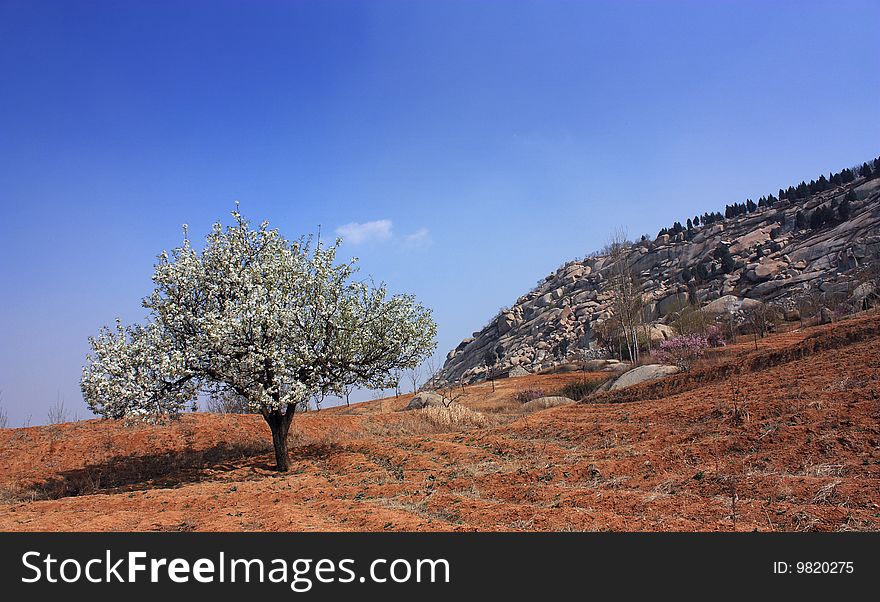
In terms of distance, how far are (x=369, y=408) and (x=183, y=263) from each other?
24883mm

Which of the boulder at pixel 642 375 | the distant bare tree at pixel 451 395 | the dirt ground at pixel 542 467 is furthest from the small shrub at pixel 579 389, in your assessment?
the dirt ground at pixel 542 467

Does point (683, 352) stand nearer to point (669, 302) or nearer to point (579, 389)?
point (579, 389)

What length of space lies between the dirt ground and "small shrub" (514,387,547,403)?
954 cm

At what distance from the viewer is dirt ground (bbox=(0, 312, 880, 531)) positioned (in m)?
8.66

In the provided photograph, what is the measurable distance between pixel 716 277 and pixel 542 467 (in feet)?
260

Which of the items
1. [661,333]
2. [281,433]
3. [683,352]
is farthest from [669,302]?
[281,433]

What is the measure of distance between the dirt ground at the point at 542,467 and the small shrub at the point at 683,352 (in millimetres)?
7000

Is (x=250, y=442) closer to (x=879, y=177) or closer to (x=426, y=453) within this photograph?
(x=426, y=453)

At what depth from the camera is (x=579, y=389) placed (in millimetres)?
32094

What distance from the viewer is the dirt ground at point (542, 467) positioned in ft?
28.4

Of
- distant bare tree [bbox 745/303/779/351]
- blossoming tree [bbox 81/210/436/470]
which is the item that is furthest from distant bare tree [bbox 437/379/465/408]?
distant bare tree [bbox 745/303/779/351]

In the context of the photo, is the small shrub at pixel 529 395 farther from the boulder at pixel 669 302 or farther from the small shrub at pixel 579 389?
the boulder at pixel 669 302

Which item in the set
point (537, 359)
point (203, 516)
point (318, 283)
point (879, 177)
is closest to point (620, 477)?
point (203, 516)

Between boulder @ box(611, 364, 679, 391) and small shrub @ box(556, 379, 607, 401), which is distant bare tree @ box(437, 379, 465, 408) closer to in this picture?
small shrub @ box(556, 379, 607, 401)
